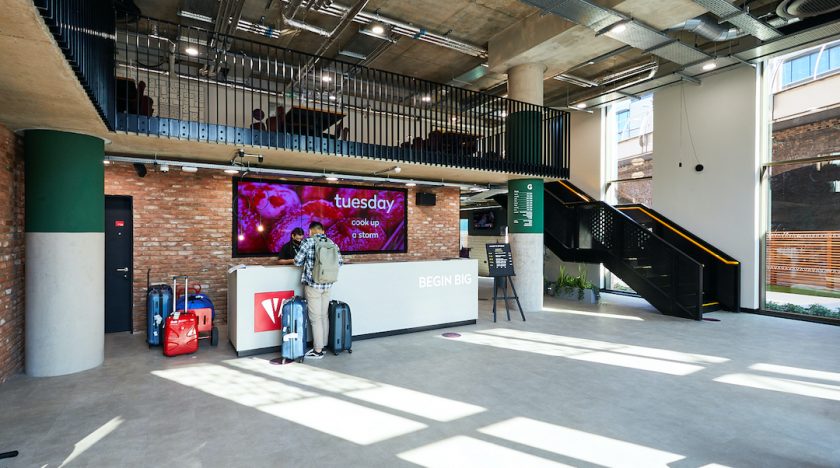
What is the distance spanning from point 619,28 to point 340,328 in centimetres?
604

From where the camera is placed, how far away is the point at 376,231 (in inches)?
380

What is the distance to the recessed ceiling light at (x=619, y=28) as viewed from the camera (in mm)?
6355

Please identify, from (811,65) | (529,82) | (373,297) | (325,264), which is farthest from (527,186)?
(811,65)


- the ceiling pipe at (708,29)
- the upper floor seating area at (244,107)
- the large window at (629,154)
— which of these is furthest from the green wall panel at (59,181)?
the large window at (629,154)

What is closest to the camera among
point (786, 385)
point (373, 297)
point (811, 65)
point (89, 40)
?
point (89, 40)

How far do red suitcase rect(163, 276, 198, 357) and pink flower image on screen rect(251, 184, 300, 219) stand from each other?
2.82 metres

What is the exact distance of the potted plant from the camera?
10273 mm

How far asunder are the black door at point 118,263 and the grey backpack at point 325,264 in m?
3.69

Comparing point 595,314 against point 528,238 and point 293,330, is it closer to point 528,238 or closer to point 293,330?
point 528,238

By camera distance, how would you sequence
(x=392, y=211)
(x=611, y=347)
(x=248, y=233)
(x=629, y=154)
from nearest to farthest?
(x=611, y=347), (x=248, y=233), (x=392, y=211), (x=629, y=154)

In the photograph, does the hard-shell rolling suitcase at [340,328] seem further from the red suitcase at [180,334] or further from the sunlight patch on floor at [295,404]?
the red suitcase at [180,334]

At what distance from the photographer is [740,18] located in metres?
6.59

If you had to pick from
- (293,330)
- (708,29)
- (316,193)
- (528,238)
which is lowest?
(293,330)

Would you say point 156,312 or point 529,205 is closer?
point 156,312
